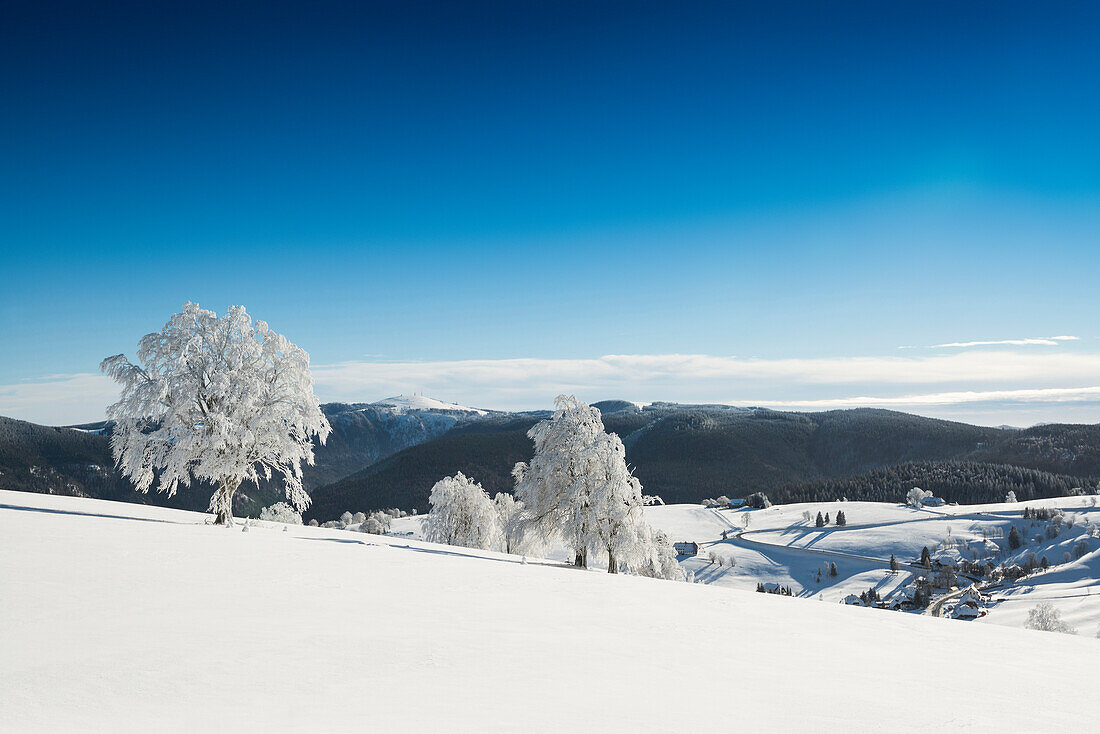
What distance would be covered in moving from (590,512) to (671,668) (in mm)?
22570

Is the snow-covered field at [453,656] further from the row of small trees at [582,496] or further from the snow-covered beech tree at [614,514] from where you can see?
the row of small trees at [582,496]

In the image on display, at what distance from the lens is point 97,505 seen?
89.8 feet

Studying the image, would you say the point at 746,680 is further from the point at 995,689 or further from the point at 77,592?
the point at 77,592

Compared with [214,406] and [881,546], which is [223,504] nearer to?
[214,406]

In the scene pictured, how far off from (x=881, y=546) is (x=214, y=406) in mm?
159643

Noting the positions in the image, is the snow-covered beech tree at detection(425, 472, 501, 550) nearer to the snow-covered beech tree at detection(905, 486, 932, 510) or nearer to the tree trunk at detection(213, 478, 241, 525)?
the tree trunk at detection(213, 478, 241, 525)

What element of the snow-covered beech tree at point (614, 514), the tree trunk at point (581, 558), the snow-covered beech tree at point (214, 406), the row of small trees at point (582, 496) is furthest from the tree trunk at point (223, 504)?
the snow-covered beech tree at point (614, 514)

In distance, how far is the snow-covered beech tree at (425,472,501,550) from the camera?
58062mm

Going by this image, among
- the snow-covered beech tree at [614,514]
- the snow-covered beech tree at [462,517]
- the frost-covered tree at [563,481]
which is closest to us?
the snow-covered beech tree at [614,514]

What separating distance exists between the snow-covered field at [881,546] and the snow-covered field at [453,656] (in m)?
105

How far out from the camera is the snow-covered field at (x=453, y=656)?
6.08 metres

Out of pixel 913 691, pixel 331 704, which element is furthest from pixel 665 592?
pixel 331 704

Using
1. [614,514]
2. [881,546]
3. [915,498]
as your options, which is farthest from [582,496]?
[915,498]

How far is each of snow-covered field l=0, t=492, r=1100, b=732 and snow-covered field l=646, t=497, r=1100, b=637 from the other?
10459 centimetres
